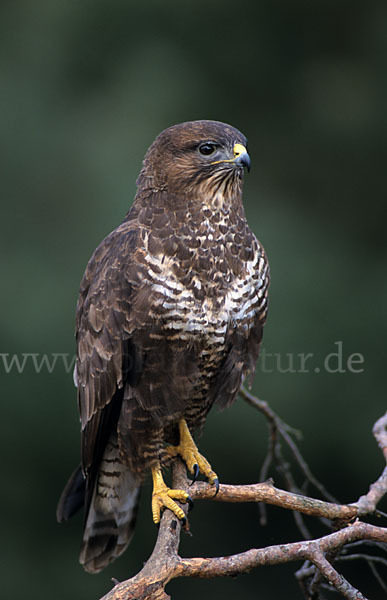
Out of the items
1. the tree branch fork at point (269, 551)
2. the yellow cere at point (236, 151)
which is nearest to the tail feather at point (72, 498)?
the tree branch fork at point (269, 551)

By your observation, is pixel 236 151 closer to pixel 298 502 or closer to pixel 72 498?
pixel 298 502

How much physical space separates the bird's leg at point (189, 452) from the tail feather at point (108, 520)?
0.31m

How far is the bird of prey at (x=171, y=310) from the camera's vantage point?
2.57 metres

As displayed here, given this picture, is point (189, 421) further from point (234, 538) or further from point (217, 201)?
point (234, 538)

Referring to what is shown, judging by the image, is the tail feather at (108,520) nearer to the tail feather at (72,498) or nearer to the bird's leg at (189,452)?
the tail feather at (72,498)

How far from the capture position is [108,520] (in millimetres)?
3236

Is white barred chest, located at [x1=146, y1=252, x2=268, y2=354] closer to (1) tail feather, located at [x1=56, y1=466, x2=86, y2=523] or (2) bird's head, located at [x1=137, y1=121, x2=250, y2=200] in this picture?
(2) bird's head, located at [x1=137, y1=121, x2=250, y2=200]

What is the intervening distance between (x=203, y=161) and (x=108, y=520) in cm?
147

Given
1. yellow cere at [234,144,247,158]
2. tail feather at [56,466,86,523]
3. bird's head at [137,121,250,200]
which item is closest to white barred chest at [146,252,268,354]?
bird's head at [137,121,250,200]

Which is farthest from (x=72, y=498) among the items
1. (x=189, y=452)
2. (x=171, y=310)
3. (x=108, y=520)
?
(x=171, y=310)

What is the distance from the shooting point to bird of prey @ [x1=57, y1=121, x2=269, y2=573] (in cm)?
257

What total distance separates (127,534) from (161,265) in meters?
1.26

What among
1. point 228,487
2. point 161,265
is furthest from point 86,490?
point 161,265

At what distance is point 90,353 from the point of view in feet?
9.32
